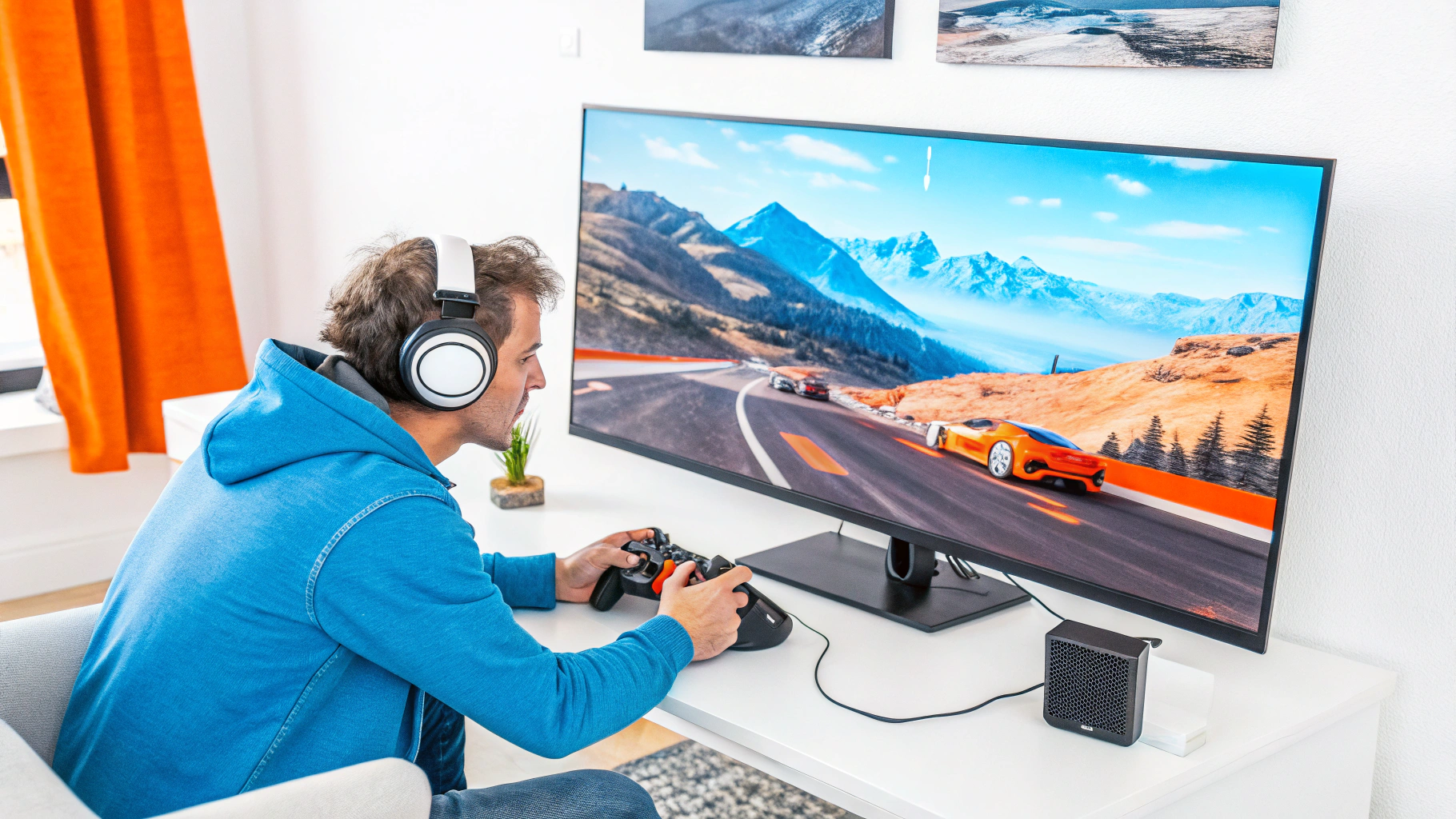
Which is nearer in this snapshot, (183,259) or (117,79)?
(117,79)

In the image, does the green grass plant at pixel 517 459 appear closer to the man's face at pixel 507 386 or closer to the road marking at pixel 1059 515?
the man's face at pixel 507 386

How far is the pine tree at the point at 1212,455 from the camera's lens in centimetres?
131

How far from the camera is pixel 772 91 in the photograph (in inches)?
78.7

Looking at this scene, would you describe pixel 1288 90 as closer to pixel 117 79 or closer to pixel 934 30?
pixel 934 30

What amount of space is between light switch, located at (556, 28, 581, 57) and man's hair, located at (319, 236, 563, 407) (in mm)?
1090

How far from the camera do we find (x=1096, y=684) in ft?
3.99

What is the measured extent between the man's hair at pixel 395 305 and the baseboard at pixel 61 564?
2.22 meters

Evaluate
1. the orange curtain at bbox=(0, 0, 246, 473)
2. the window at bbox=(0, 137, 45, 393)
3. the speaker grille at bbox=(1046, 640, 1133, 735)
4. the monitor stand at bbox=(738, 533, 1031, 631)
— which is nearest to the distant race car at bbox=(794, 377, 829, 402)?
the monitor stand at bbox=(738, 533, 1031, 631)

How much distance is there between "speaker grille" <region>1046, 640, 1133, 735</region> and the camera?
3.94 feet

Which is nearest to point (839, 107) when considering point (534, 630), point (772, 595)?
point (772, 595)

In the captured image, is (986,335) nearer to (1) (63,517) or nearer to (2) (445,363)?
(2) (445,363)

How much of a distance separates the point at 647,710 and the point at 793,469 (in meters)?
0.60

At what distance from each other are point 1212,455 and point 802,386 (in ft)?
2.12

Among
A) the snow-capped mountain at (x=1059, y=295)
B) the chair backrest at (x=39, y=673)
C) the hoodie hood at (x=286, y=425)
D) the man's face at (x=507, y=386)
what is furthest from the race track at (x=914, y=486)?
the chair backrest at (x=39, y=673)
